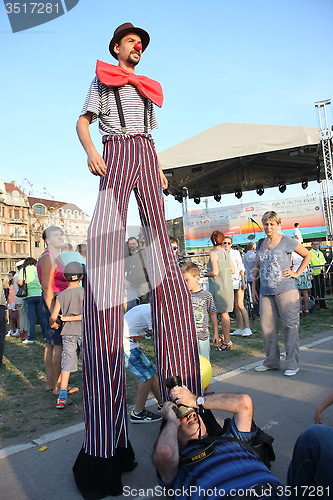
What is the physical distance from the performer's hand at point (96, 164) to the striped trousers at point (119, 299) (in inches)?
1.7

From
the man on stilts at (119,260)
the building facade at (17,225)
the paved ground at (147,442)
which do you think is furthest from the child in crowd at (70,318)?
the building facade at (17,225)

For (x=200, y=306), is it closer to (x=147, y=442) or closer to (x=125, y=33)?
(x=147, y=442)

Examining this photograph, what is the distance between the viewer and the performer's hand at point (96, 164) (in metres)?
2.41

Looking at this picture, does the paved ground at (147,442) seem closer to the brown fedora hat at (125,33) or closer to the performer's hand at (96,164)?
the performer's hand at (96,164)

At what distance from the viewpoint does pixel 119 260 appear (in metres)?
2.43

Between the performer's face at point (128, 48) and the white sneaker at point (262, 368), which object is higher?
the performer's face at point (128, 48)

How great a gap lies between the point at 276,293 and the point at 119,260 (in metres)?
3.00

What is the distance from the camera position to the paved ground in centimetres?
239

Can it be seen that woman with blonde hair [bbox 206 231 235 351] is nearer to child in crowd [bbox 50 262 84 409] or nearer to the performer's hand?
child in crowd [bbox 50 262 84 409]

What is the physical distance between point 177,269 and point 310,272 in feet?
28.8

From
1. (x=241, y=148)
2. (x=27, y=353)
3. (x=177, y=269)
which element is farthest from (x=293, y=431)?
(x=241, y=148)

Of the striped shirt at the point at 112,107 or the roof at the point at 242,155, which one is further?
the roof at the point at 242,155

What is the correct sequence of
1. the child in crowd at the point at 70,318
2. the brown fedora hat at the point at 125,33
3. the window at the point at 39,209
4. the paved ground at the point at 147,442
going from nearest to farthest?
the paved ground at the point at 147,442
the brown fedora hat at the point at 125,33
the child in crowd at the point at 70,318
the window at the point at 39,209

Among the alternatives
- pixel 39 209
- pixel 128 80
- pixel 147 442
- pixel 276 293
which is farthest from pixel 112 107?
pixel 39 209
